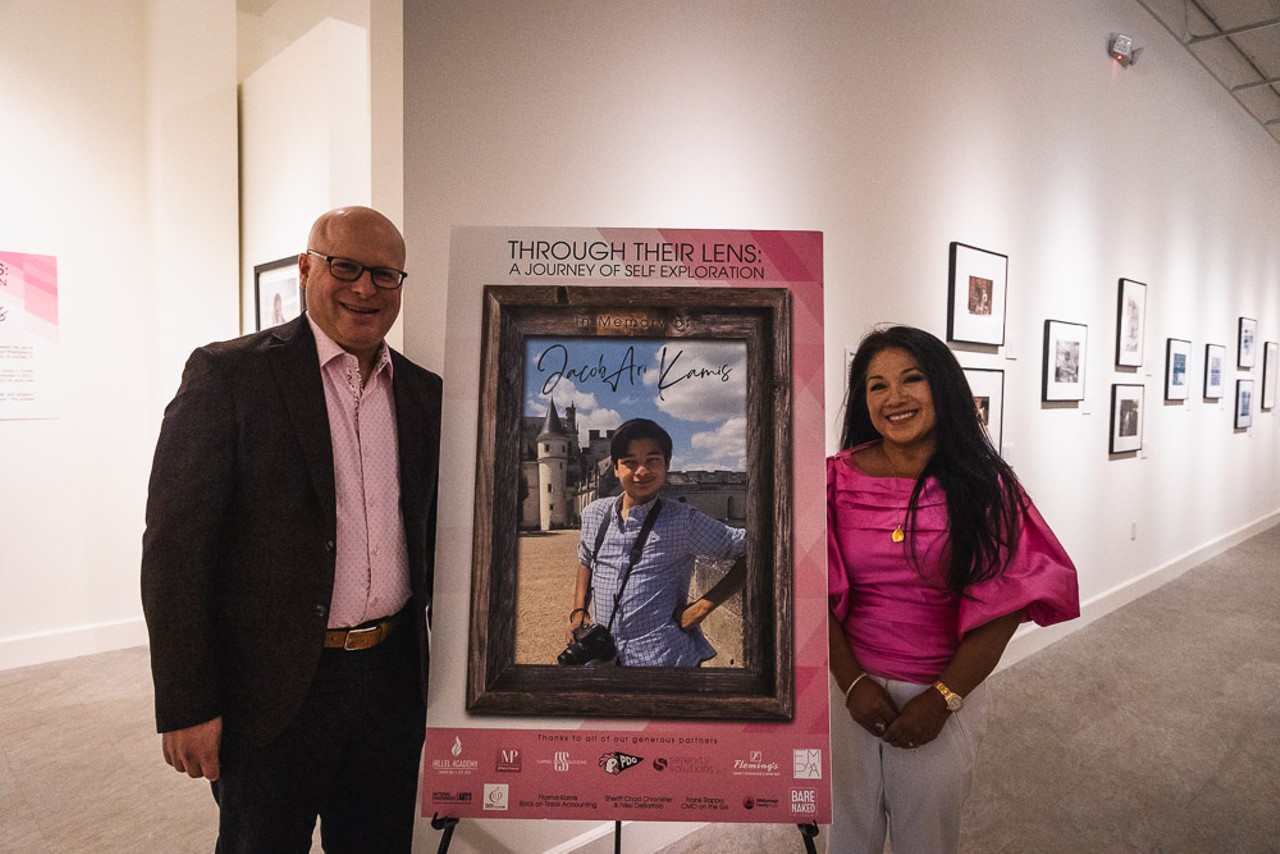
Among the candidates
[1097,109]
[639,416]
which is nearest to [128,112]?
[639,416]

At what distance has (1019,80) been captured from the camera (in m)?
3.74

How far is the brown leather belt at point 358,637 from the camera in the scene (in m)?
1.41

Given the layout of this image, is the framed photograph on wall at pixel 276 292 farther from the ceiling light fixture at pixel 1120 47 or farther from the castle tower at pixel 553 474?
the ceiling light fixture at pixel 1120 47

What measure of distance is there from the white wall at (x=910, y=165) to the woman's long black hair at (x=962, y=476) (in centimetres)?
107

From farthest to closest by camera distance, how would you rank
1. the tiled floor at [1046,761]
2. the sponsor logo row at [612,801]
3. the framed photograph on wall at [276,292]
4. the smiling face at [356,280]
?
1. the framed photograph on wall at [276,292]
2. the tiled floor at [1046,761]
3. the smiling face at [356,280]
4. the sponsor logo row at [612,801]

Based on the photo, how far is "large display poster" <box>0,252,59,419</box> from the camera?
140 inches

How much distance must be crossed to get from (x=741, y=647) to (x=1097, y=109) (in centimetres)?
472

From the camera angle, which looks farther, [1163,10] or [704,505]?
[1163,10]

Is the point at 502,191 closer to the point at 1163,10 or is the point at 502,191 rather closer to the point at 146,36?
the point at 146,36

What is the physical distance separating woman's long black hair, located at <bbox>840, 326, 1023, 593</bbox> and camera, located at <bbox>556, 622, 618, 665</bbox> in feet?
2.15

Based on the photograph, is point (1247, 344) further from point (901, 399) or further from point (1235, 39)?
point (901, 399)

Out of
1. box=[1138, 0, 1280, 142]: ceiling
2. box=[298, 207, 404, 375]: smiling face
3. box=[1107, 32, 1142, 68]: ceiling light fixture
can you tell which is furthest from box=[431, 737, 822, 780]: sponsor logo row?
box=[1138, 0, 1280, 142]: ceiling

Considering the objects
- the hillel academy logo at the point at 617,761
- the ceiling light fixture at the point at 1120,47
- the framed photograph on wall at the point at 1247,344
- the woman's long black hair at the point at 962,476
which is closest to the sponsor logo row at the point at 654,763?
the hillel academy logo at the point at 617,761

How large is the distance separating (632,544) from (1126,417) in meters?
4.95
